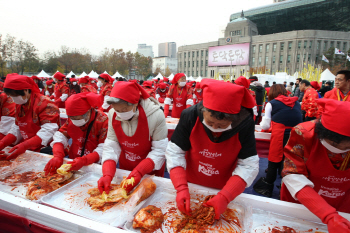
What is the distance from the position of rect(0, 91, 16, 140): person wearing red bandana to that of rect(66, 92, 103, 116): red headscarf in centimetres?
147

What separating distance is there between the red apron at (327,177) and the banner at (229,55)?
49.8m

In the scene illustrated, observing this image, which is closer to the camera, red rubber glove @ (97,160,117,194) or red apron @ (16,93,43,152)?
red rubber glove @ (97,160,117,194)

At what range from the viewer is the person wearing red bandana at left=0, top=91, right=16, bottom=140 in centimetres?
279

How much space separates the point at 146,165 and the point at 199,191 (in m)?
0.50

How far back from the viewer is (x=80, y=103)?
79.6 inches

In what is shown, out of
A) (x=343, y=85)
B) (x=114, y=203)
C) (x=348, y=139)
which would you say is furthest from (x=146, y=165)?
(x=343, y=85)

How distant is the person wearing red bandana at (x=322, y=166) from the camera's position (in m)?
1.15

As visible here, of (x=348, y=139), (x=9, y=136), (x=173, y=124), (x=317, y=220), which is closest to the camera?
(x=348, y=139)

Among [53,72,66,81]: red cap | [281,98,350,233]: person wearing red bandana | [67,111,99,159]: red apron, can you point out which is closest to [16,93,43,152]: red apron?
[67,111,99,159]: red apron

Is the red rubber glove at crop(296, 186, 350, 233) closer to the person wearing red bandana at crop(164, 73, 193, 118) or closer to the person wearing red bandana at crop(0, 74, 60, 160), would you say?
the person wearing red bandana at crop(0, 74, 60, 160)

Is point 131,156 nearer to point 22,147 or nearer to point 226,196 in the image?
point 226,196

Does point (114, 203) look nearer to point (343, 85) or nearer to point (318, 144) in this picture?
point (318, 144)

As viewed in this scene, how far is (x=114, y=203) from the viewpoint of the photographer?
4.91 ft

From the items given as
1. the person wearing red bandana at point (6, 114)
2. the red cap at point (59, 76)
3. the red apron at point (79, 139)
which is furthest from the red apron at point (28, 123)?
the red cap at point (59, 76)
